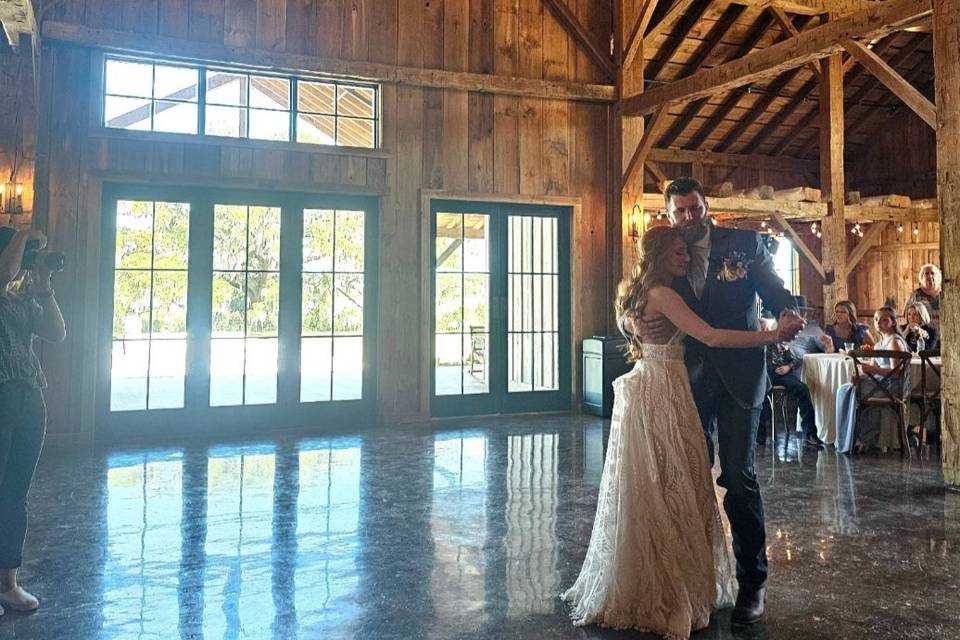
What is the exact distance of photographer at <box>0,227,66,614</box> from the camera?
2580 mm

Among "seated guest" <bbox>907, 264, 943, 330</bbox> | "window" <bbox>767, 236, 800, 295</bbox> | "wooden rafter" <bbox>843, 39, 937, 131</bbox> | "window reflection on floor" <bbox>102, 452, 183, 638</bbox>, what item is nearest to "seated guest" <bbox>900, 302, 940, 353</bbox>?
"seated guest" <bbox>907, 264, 943, 330</bbox>

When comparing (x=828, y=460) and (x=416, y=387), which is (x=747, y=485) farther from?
(x=416, y=387)

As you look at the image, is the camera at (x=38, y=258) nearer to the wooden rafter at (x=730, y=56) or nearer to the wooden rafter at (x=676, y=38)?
the wooden rafter at (x=676, y=38)

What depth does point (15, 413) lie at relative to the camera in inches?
102

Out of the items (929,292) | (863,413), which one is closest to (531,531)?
(863,413)

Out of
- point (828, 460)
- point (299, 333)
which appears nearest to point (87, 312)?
point (299, 333)

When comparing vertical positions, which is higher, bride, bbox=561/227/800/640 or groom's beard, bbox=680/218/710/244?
groom's beard, bbox=680/218/710/244

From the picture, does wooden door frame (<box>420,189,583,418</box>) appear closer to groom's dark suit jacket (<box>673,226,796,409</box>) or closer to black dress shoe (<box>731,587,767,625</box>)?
groom's dark suit jacket (<box>673,226,796,409</box>)

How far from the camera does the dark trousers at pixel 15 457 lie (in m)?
2.57

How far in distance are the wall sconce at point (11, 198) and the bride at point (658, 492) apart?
516 centimetres

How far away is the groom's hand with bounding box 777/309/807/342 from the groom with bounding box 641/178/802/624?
219 mm

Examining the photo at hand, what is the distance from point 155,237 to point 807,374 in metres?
5.92

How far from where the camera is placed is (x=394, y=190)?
23.6ft

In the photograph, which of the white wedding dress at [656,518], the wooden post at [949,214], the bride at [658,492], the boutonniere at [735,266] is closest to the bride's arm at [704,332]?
the bride at [658,492]
